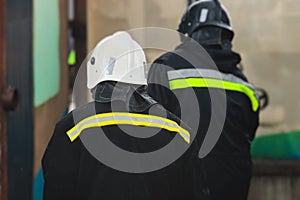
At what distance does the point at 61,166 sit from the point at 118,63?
1.60ft

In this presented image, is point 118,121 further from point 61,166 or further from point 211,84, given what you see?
point 211,84

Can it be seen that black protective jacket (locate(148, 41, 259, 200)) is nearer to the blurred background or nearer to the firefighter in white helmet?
the firefighter in white helmet

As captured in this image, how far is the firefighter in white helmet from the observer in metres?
2.51

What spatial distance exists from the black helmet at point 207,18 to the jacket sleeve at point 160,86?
45 centimetres

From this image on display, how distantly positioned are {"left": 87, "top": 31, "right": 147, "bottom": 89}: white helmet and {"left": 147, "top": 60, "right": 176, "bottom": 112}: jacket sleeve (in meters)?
0.69

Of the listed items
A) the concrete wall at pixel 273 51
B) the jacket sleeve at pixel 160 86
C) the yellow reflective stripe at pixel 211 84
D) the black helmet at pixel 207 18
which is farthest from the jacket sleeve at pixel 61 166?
the concrete wall at pixel 273 51

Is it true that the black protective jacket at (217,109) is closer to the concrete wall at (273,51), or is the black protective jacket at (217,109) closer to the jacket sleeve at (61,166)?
the jacket sleeve at (61,166)

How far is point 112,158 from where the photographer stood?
8.28ft

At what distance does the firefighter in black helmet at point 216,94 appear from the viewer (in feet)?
11.3

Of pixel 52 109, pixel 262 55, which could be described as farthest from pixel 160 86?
pixel 262 55

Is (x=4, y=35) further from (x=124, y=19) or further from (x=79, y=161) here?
(x=124, y=19)

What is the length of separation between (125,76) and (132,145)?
0.95 feet

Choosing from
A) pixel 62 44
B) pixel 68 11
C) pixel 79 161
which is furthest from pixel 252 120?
pixel 68 11

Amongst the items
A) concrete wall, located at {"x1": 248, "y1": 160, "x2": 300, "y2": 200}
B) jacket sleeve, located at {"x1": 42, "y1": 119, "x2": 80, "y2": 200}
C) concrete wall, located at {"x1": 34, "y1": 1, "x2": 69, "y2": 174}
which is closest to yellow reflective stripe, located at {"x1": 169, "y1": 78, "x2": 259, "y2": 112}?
jacket sleeve, located at {"x1": 42, "y1": 119, "x2": 80, "y2": 200}
